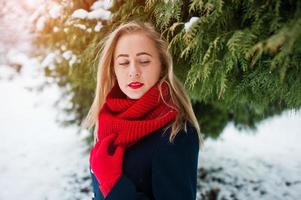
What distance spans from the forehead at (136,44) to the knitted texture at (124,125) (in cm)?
21

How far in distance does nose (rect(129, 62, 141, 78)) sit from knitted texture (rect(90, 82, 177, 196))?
0.11 metres

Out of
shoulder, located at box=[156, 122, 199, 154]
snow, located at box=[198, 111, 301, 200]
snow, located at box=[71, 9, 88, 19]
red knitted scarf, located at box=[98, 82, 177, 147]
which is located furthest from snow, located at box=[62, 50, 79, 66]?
snow, located at box=[198, 111, 301, 200]

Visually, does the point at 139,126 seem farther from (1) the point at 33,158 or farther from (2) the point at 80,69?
(1) the point at 33,158

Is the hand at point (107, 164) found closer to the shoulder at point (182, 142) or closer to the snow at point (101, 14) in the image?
the shoulder at point (182, 142)

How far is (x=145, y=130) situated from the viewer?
1.95m

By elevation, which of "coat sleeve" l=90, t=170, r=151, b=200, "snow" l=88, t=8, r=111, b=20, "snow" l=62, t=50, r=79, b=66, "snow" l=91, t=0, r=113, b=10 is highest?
"snow" l=91, t=0, r=113, b=10

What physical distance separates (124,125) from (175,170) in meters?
0.37

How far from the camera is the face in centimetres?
209

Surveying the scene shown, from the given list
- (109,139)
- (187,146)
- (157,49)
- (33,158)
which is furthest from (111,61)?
(33,158)

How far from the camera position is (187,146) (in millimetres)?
1927

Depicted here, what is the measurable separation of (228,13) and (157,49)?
564 millimetres

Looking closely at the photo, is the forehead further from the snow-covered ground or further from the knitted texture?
the snow-covered ground

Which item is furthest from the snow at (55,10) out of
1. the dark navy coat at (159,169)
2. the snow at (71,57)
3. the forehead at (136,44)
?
the dark navy coat at (159,169)

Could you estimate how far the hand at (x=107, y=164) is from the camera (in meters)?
1.94
